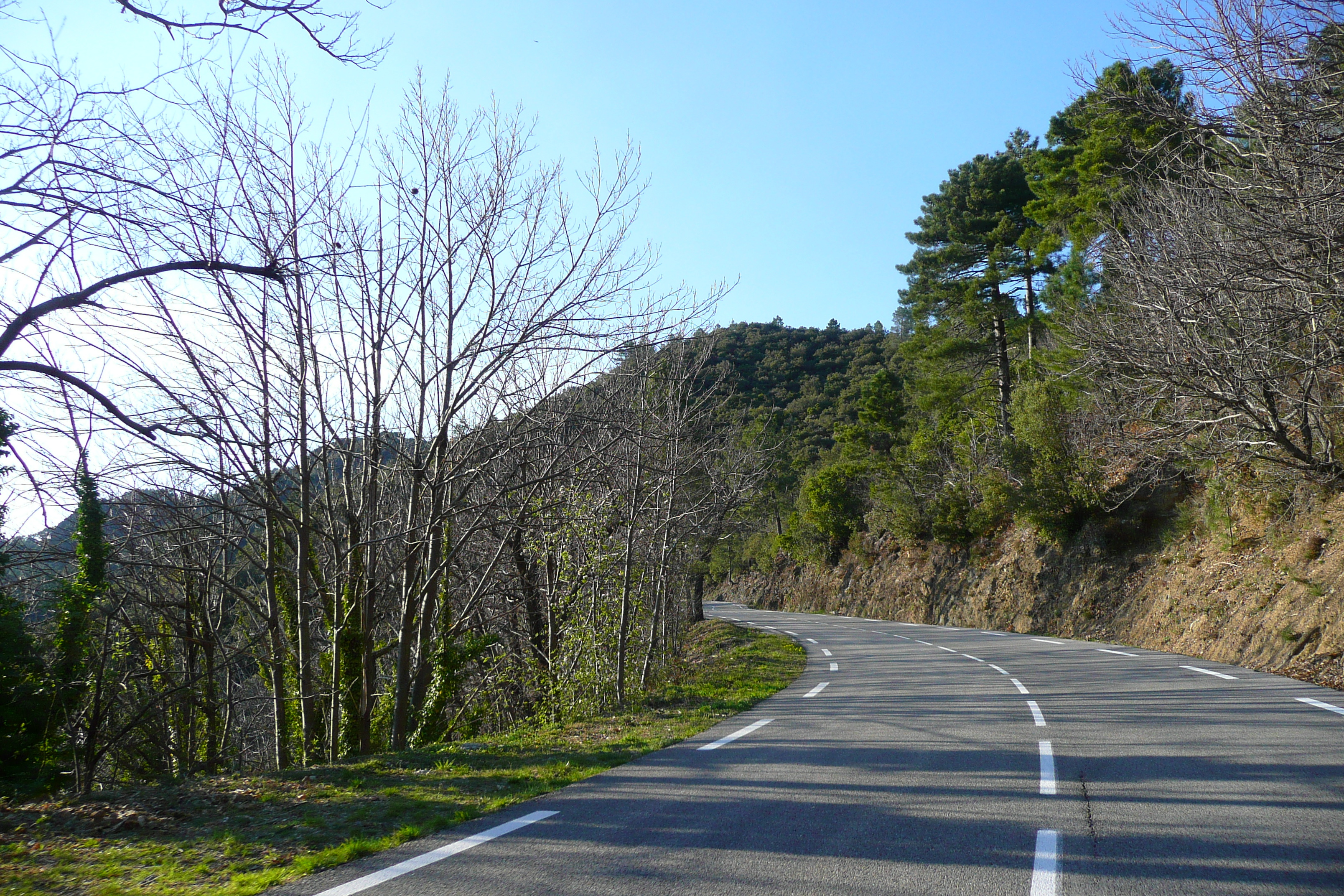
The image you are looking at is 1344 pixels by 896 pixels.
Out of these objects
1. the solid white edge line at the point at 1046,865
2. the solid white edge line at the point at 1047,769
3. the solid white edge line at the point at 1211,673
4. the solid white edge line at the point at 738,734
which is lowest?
the solid white edge line at the point at 1211,673

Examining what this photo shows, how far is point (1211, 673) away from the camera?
45.1 feet

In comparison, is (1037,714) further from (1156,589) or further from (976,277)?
(976,277)

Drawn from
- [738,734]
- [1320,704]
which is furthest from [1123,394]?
[738,734]

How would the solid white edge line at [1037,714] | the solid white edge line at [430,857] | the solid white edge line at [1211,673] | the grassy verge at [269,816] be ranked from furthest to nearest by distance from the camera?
the solid white edge line at [1211,673] → the solid white edge line at [1037,714] → the grassy verge at [269,816] → the solid white edge line at [430,857]

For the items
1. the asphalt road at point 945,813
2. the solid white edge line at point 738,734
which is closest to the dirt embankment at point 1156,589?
the asphalt road at point 945,813

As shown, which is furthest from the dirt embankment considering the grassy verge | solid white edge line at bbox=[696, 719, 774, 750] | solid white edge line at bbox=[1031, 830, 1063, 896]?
the grassy verge

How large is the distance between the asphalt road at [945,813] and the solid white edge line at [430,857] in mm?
17

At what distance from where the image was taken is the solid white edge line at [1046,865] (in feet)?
13.5

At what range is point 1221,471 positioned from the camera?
2222cm

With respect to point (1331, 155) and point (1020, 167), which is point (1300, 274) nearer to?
point (1331, 155)

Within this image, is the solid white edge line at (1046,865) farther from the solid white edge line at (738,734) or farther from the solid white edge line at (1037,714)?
the solid white edge line at (1037,714)

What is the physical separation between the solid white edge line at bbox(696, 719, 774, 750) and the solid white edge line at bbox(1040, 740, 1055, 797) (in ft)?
9.92

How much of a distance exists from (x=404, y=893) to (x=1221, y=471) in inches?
958

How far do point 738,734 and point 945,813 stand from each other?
3.88 meters
